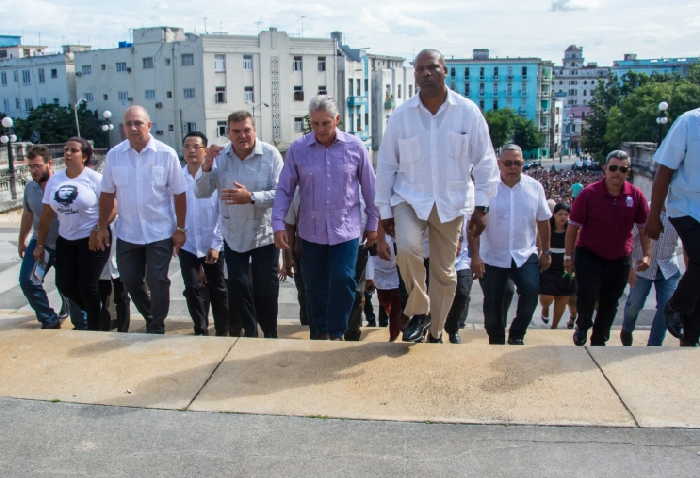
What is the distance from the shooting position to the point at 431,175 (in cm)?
415

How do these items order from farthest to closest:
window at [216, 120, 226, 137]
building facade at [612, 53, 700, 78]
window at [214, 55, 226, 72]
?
building facade at [612, 53, 700, 78] → window at [216, 120, 226, 137] → window at [214, 55, 226, 72]

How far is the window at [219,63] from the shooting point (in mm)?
51109

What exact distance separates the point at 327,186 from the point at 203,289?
82.7 inches

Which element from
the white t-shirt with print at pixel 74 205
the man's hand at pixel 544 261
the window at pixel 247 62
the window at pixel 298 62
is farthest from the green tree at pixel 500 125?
the white t-shirt with print at pixel 74 205

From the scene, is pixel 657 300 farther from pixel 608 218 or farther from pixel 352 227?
pixel 352 227

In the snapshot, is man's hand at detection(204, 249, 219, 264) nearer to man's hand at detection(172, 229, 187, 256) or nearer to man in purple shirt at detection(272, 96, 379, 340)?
man's hand at detection(172, 229, 187, 256)

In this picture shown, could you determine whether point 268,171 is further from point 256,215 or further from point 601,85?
point 601,85

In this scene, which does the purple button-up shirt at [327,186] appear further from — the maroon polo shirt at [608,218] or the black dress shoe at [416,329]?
the maroon polo shirt at [608,218]

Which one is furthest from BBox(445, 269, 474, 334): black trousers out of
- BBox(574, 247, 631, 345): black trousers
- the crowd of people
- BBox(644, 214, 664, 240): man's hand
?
BBox(644, 214, 664, 240): man's hand

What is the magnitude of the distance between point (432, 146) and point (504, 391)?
146cm

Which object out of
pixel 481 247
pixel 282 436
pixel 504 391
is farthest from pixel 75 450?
pixel 481 247

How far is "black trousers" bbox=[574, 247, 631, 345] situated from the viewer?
18.4 feet

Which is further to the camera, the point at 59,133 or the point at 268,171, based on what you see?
the point at 59,133

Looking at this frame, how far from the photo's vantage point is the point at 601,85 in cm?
7000
